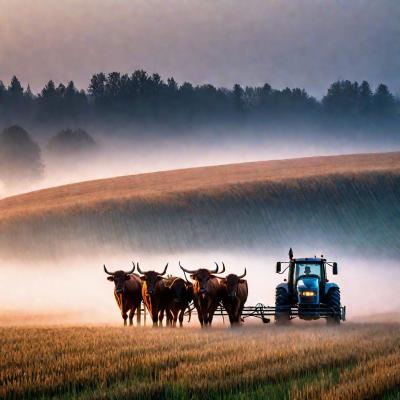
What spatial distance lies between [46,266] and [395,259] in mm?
22238

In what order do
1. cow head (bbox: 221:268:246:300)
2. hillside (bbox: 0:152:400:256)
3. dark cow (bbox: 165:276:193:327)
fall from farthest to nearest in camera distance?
hillside (bbox: 0:152:400:256) → dark cow (bbox: 165:276:193:327) → cow head (bbox: 221:268:246:300)

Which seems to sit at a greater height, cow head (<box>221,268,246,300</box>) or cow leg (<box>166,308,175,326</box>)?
cow head (<box>221,268,246,300</box>)

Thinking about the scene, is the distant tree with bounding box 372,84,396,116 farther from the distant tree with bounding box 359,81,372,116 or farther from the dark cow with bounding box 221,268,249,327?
the dark cow with bounding box 221,268,249,327

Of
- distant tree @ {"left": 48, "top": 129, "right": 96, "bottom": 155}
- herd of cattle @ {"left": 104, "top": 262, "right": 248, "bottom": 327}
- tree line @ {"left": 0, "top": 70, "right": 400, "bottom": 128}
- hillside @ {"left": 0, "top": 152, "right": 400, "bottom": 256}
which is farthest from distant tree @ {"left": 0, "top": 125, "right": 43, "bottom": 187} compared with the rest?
herd of cattle @ {"left": 104, "top": 262, "right": 248, "bottom": 327}

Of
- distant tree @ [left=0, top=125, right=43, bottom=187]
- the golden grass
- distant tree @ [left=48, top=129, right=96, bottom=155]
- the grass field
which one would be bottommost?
the grass field

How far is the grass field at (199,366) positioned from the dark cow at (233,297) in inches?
290

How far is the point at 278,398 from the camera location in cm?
1229

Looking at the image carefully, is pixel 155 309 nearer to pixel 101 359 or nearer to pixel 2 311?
pixel 2 311

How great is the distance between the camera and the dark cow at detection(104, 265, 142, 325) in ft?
105

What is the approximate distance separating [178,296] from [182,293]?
22 cm

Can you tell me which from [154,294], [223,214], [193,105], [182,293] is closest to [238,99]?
[193,105]

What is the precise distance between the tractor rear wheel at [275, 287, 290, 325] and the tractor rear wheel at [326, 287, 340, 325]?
129cm

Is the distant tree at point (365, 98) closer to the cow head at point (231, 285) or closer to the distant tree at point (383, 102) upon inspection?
the distant tree at point (383, 102)

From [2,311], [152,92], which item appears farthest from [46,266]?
[152,92]
